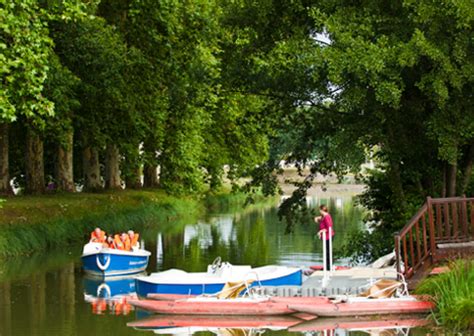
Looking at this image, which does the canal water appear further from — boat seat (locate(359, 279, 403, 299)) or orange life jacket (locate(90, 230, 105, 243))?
boat seat (locate(359, 279, 403, 299))

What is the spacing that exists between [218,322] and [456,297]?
4680 millimetres

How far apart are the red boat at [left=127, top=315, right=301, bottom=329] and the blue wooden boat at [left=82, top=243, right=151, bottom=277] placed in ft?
31.0

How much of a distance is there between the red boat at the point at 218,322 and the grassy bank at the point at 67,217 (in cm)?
1330

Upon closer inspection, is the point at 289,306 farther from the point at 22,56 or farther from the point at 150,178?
the point at 150,178

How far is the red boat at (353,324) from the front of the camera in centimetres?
1981

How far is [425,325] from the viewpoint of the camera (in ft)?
64.3

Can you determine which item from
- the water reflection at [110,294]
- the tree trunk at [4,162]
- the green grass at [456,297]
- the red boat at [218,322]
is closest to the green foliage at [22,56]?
the water reflection at [110,294]

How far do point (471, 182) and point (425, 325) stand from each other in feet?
33.4

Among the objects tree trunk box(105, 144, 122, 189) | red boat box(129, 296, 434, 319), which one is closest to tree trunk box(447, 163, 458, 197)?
red boat box(129, 296, 434, 319)

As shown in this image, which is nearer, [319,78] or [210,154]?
[319,78]

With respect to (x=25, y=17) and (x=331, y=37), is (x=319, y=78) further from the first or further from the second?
(x=25, y=17)

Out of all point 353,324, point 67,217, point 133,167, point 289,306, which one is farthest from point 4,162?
point 353,324

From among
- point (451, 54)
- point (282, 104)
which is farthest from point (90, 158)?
point (451, 54)

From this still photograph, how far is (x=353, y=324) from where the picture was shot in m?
Result: 20.1
